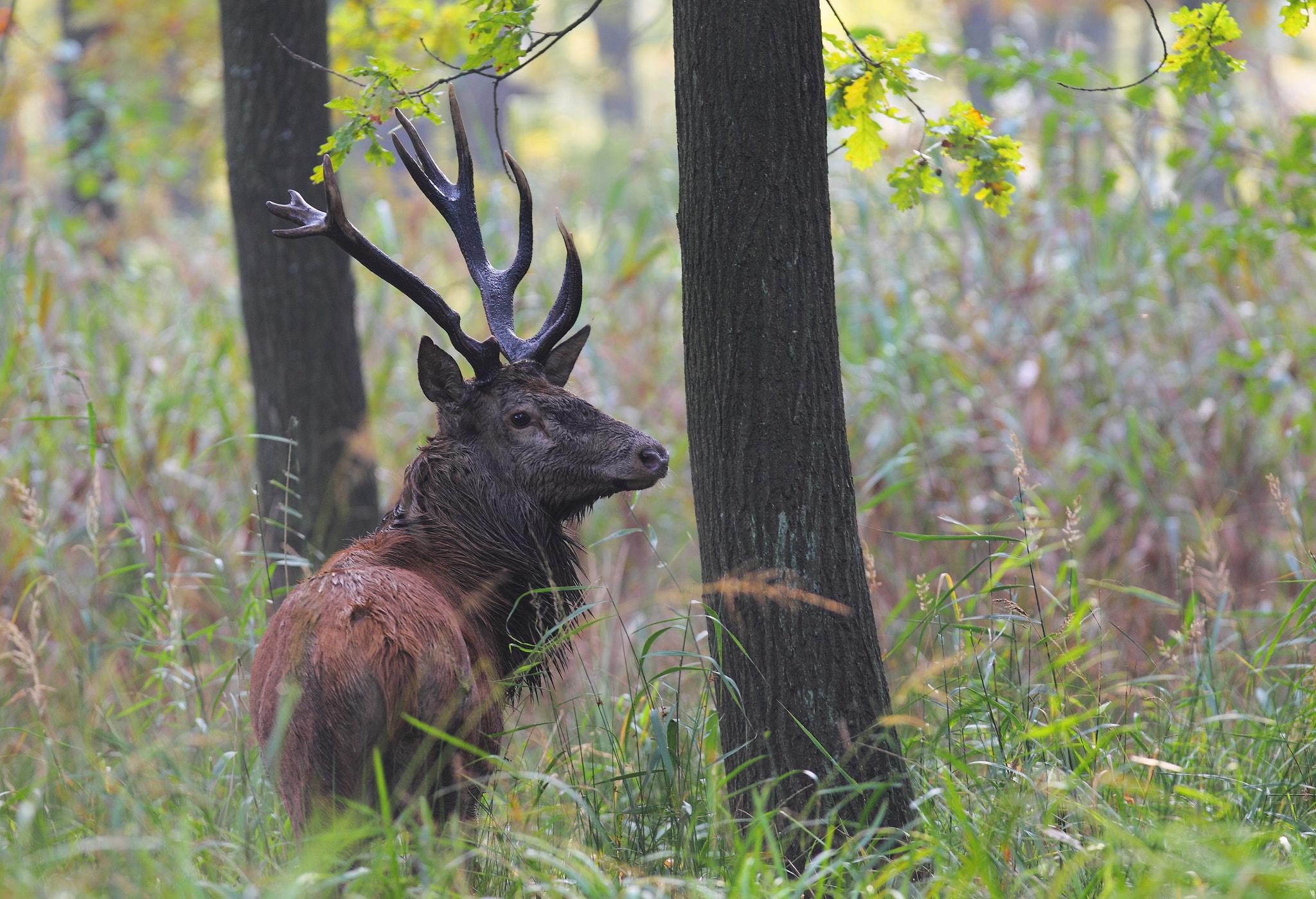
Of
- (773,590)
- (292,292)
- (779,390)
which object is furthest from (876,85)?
(292,292)

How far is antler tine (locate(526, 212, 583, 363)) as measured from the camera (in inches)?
150

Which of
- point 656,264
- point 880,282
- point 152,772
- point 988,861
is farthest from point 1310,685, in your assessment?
point 656,264

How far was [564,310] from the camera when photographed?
12.7ft

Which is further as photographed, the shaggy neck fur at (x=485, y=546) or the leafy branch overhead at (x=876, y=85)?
the shaggy neck fur at (x=485, y=546)

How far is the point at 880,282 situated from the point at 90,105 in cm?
751

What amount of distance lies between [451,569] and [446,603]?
36 cm

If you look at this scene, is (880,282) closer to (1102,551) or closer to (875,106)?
(1102,551)

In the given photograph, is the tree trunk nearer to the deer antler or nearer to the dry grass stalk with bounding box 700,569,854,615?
the deer antler

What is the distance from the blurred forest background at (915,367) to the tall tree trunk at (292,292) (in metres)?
0.19

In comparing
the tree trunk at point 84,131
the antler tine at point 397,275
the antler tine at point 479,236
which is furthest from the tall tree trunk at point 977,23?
the antler tine at point 397,275

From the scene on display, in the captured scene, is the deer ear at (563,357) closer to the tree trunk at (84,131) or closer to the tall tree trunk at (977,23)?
the tree trunk at (84,131)

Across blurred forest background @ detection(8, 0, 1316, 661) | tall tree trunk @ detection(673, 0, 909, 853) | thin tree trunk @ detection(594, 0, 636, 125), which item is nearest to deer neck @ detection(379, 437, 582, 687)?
tall tree trunk @ detection(673, 0, 909, 853)

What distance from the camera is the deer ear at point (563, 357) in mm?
3941

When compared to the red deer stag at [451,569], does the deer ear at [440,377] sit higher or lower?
higher
